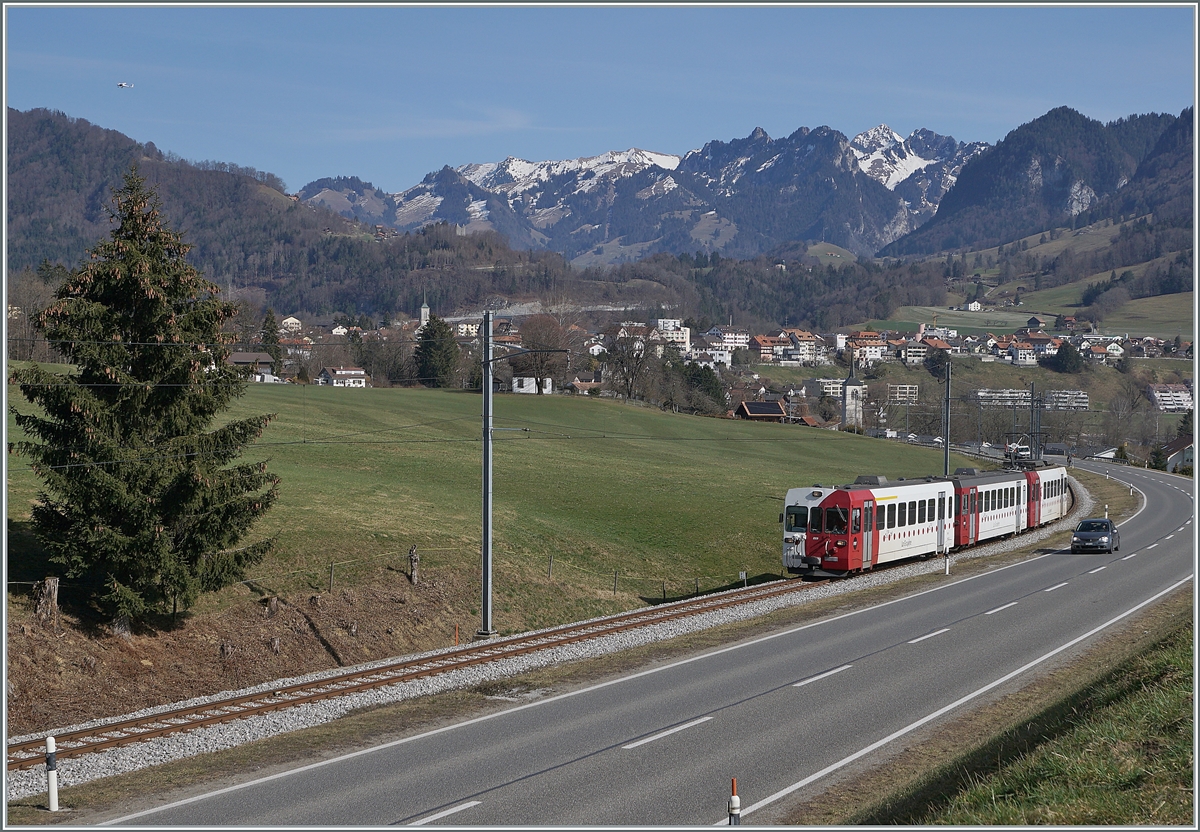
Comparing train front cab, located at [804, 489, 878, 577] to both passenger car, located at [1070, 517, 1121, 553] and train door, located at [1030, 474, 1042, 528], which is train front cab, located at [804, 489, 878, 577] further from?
train door, located at [1030, 474, 1042, 528]

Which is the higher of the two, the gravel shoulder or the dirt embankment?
the gravel shoulder

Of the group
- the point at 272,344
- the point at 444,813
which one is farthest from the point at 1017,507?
the point at 272,344

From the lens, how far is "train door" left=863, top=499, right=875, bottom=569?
3850 cm

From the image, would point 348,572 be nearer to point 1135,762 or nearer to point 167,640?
point 167,640

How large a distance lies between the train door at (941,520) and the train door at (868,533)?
624cm

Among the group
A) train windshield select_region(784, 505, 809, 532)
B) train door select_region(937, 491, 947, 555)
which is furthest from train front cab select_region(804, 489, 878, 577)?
train door select_region(937, 491, 947, 555)

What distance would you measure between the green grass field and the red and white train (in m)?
6.66

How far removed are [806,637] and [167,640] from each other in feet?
52.0

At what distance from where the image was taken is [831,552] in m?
38.2

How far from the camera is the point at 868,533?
38.8m

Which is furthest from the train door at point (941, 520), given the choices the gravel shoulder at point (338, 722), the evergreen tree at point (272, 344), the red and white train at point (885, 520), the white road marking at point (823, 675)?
the evergreen tree at point (272, 344)

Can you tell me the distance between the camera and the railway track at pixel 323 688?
18.8m

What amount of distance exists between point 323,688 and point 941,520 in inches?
1133

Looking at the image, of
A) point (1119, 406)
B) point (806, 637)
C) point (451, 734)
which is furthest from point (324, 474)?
point (1119, 406)
